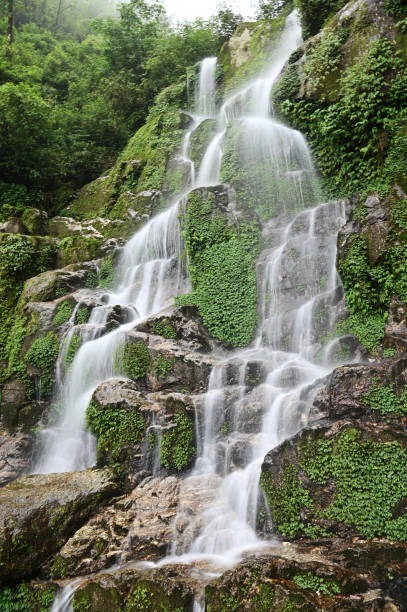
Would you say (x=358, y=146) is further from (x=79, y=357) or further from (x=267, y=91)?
(x=79, y=357)

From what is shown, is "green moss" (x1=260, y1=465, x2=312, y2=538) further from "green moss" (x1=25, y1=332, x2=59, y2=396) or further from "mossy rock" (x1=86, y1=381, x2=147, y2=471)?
"green moss" (x1=25, y1=332, x2=59, y2=396)

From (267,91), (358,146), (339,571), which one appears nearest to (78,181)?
(267,91)

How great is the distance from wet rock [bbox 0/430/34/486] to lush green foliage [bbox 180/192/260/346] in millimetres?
A: 5013

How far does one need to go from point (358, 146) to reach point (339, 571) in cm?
986

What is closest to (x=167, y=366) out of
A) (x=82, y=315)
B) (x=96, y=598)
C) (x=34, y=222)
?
(x=82, y=315)

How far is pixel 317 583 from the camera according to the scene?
4.62 meters

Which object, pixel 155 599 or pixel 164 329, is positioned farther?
pixel 164 329

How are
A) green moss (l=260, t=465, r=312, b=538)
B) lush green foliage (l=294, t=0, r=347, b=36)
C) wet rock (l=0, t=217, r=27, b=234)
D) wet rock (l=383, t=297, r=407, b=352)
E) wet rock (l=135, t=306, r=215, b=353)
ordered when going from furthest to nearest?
1. wet rock (l=0, t=217, r=27, b=234)
2. lush green foliage (l=294, t=0, r=347, b=36)
3. wet rock (l=135, t=306, r=215, b=353)
4. wet rock (l=383, t=297, r=407, b=352)
5. green moss (l=260, t=465, r=312, b=538)

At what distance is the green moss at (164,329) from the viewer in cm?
1000

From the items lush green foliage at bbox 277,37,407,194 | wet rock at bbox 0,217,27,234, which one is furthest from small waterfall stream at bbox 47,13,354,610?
wet rock at bbox 0,217,27,234

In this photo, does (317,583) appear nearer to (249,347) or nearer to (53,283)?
(249,347)

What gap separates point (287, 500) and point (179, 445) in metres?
2.61

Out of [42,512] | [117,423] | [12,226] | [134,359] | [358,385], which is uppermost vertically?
[12,226]

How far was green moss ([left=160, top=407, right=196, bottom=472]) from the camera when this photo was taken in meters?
7.92
